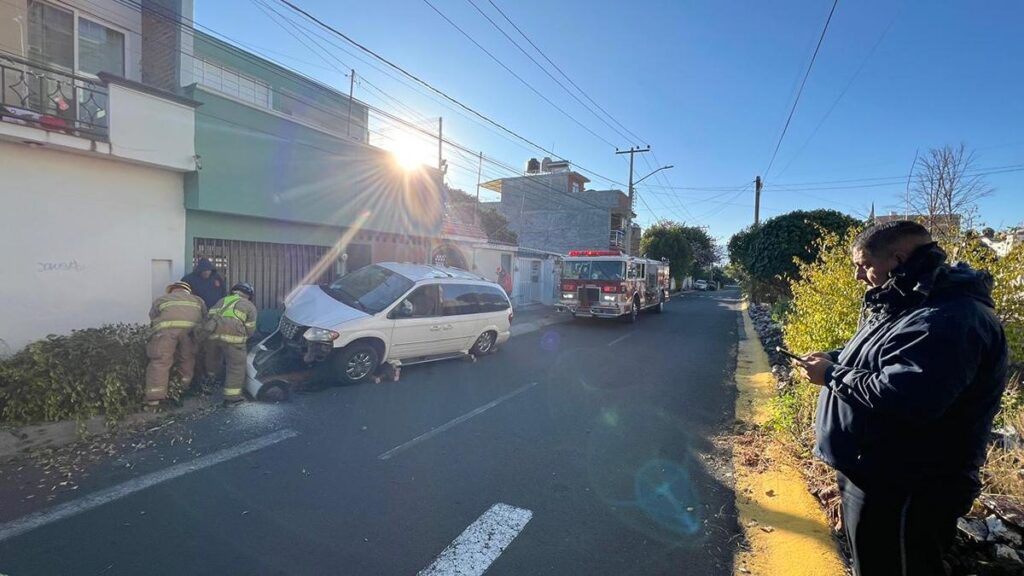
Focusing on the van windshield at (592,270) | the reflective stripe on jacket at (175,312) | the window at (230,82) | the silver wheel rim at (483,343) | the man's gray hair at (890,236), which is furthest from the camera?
the van windshield at (592,270)

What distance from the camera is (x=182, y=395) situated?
5.76 metres

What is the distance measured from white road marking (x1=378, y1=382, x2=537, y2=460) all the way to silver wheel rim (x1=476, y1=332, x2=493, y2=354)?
7.16 ft

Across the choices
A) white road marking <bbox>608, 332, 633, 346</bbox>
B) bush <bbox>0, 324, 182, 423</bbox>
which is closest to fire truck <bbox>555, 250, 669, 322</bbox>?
white road marking <bbox>608, 332, 633, 346</bbox>

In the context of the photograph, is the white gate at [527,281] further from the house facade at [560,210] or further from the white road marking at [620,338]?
the house facade at [560,210]

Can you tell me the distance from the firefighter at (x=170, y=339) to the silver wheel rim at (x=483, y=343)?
4692 millimetres

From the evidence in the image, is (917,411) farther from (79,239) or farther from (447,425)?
(79,239)

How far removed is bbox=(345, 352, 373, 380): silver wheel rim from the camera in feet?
22.2

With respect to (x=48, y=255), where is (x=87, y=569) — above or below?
below

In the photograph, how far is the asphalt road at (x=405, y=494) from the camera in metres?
2.97

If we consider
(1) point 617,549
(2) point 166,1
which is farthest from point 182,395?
(2) point 166,1

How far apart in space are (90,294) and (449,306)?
5.45m

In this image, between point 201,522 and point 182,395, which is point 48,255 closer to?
point 182,395

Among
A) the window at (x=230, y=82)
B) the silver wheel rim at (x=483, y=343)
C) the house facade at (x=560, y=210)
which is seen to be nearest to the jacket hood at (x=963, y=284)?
the silver wheel rim at (x=483, y=343)

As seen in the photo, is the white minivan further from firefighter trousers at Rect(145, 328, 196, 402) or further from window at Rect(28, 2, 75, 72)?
window at Rect(28, 2, 75, 72)
